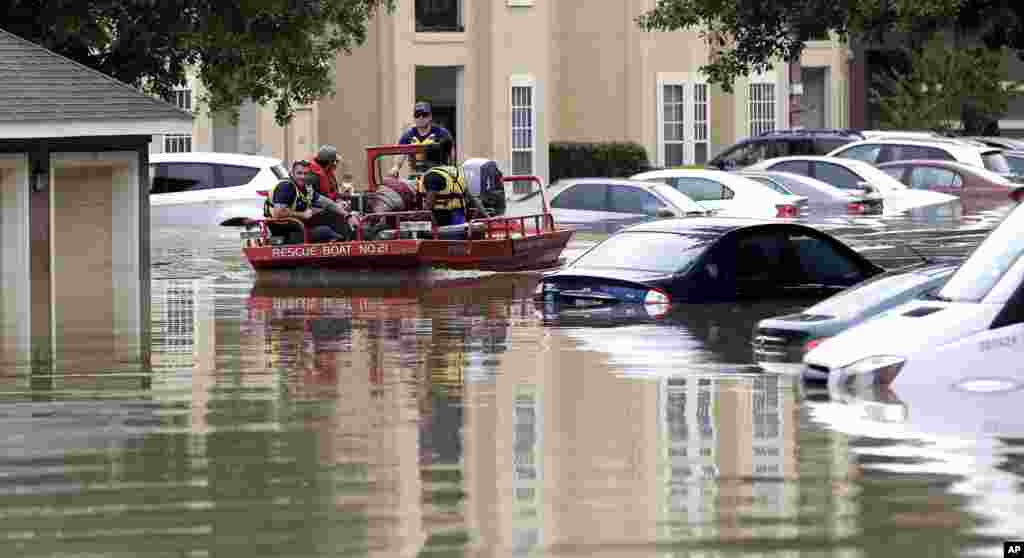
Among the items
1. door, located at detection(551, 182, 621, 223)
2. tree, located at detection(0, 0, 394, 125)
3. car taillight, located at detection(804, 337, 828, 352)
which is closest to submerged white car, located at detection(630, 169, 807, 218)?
door, located at detection(551, 182, 621, 223)

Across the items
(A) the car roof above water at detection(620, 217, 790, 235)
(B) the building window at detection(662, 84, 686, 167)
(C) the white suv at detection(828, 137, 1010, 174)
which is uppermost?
(B) the building window at detection(662, 84, 686, 167)

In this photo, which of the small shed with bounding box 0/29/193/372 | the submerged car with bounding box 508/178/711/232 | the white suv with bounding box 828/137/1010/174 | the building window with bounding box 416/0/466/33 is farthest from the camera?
the building window with bounding box 416/0/466/33

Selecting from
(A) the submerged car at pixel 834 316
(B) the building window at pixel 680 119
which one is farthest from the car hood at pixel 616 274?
(B) the building window at pixel 680 119

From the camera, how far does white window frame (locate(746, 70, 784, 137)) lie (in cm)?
6006

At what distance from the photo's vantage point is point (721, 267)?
22734mm

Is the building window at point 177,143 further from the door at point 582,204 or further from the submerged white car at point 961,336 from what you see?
the submerged white car at point 961,336

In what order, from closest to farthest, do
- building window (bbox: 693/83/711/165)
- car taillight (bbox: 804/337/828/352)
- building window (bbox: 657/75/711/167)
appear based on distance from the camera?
car taillight (bbox: 804/337/828/352) < building window (bbox: 657/75/711/167) < building window (bbox: 693/83/711/165)

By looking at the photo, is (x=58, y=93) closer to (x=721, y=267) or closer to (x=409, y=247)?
(x=409, y=247)

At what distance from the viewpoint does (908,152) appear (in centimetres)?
4453

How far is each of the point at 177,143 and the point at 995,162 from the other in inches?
656

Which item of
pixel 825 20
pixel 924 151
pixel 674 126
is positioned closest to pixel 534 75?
pixel 674 126

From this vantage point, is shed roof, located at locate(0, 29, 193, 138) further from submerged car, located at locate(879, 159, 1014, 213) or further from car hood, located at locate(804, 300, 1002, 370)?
submerged car, located at locate(879, 159, 1014, 213)

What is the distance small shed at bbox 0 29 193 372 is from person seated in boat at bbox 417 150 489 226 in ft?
9.96

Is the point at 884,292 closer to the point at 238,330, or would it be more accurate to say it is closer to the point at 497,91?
the point at 238,330
